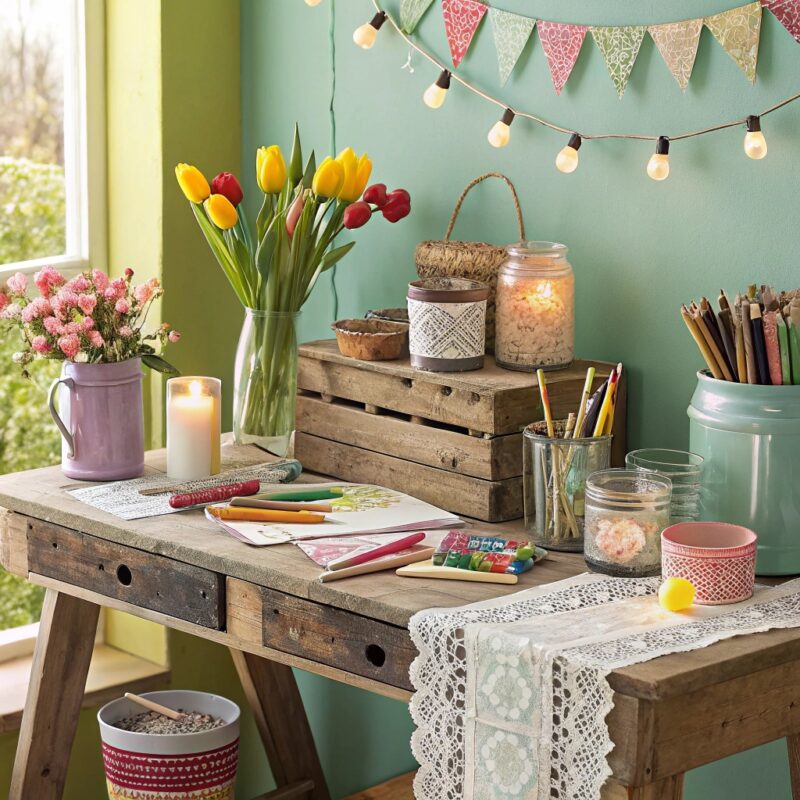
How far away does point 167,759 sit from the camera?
214 centimetres

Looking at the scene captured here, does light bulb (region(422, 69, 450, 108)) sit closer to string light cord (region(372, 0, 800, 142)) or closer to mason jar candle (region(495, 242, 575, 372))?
string light cord (region(372, 0, 800, 142))

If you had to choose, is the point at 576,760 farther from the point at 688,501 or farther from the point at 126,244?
the point at 126,244

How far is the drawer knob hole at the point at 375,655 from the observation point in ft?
5.25

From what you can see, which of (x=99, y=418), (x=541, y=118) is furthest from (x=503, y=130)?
(x=99, y=418)

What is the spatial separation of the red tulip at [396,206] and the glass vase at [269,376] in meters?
0.22

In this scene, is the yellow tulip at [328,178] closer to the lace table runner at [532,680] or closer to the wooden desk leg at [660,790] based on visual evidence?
→ the lace table runner at [532,680]

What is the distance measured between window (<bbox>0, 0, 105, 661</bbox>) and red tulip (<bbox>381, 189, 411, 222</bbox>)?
65cm

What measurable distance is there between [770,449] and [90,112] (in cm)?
147

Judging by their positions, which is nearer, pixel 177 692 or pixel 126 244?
pixel 177 692

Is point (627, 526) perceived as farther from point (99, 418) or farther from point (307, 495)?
point (99, 418)

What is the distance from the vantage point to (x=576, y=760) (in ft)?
4.51

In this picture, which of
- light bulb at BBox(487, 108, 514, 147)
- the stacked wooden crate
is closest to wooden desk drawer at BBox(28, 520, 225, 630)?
the stacked wooden crate

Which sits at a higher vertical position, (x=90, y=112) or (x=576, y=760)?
(x=90, y=112)

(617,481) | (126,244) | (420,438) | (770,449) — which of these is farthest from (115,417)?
(770,449)
